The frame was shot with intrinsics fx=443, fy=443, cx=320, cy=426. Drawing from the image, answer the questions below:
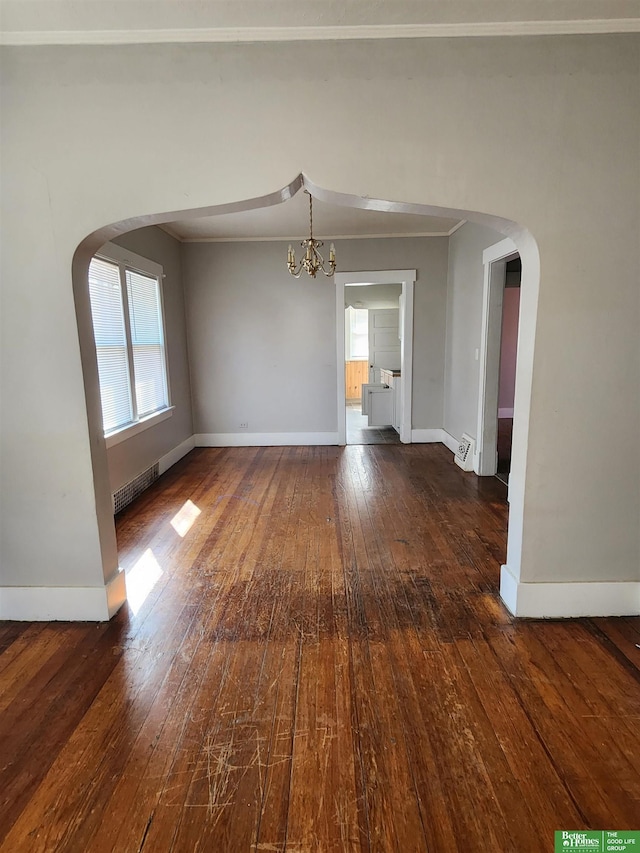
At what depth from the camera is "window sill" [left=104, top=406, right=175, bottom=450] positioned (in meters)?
3.71

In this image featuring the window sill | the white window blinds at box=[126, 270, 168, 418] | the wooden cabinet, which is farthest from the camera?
the wooden cabinet

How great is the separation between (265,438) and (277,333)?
141 centimetres

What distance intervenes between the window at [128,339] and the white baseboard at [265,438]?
105 cm

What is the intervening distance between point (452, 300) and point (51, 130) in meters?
4.44

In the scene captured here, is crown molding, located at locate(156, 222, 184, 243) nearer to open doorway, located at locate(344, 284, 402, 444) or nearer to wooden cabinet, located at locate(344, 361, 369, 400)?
open doorway, located at locate(344, 284, 402, 444)

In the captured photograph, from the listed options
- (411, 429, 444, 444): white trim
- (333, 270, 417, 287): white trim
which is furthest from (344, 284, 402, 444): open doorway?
(333, 270, 417, 287): white trim

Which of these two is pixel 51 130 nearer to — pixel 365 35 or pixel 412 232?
pixel 365 35

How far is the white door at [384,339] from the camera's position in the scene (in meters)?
8.73

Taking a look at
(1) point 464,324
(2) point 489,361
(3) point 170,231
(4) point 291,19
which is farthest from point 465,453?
(3) point 170,231

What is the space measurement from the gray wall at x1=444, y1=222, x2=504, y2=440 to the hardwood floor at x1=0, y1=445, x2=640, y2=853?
2.26 metres

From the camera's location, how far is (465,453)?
15.7 ft

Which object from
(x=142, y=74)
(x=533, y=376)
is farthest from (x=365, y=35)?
(x=533, y=376)

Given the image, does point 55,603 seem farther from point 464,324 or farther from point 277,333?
point 464,324

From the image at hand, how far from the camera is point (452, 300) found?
5.39m
